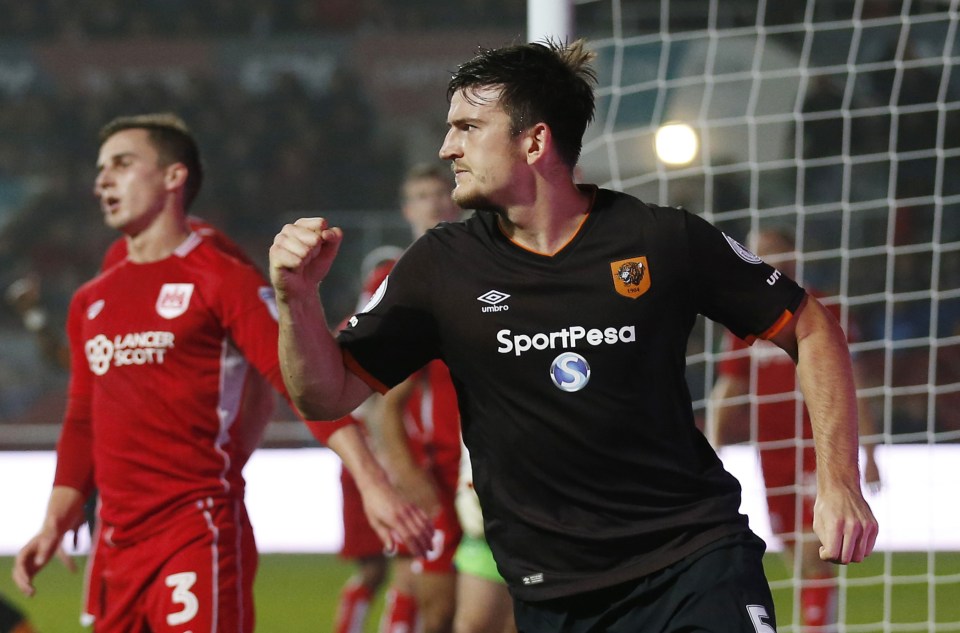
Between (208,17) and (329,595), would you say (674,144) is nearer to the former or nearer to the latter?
(329,595)

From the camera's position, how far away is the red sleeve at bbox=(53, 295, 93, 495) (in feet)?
14.6

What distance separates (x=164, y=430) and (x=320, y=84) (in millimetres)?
13366

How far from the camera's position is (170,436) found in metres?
4.14

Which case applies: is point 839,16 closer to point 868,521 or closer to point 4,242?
point 4,242

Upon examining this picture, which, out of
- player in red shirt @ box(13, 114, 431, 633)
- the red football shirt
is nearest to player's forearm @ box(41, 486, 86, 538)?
player in red shirt @ box(13, 114, 431, 633)

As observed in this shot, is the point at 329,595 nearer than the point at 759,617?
No

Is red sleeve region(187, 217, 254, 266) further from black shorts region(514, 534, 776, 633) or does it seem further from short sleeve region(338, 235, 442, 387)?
black shorts region(514, 534, 776, 633)

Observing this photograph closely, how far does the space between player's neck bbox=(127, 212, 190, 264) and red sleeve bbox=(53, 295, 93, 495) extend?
244 mm

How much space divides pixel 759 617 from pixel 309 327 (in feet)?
3.77

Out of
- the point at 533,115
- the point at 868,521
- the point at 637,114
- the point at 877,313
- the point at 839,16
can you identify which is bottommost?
the point at 868,521

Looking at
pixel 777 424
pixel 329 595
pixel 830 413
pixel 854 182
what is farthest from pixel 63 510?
pixel 854 182

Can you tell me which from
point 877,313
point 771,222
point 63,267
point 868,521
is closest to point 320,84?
point 63,267

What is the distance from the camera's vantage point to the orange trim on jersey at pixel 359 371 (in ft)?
10.9

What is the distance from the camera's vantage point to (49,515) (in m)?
4.36
